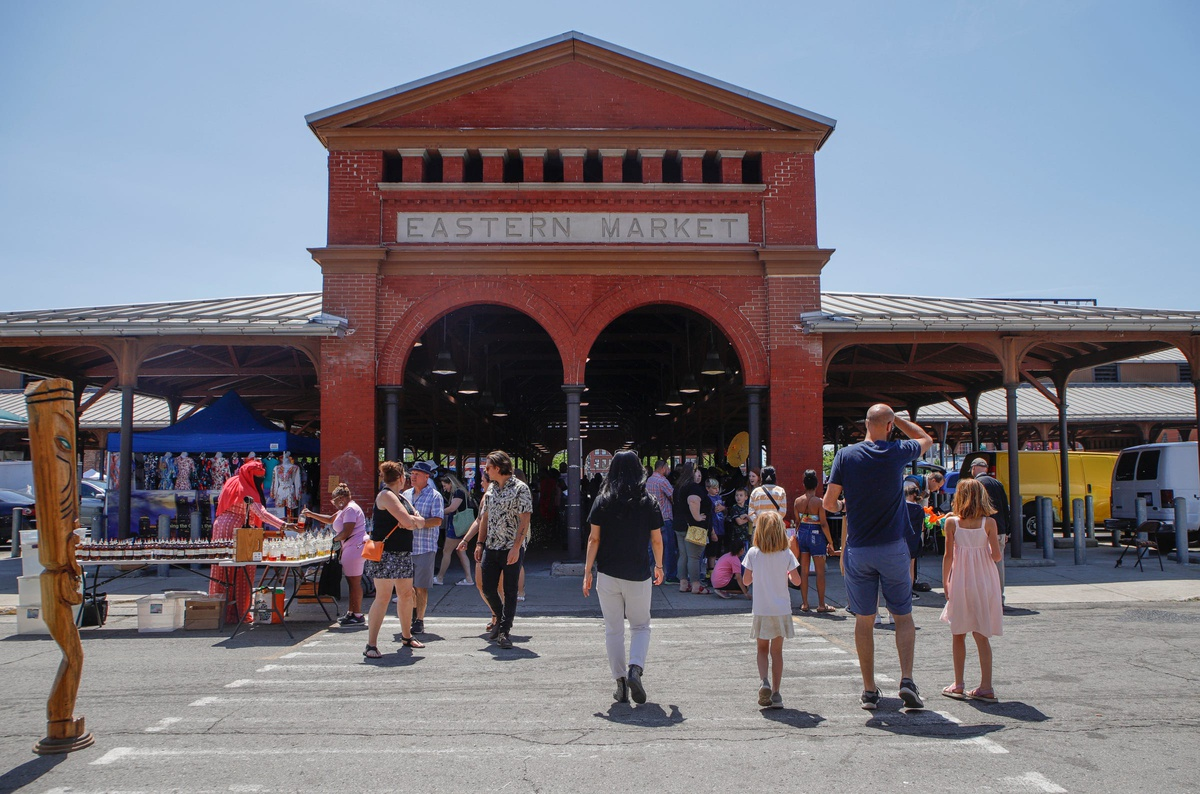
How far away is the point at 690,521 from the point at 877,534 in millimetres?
6281

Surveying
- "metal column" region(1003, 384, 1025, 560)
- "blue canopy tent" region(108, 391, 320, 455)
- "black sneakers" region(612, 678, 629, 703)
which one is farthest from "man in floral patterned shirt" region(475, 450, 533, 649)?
"metal column" region(1003, 384, 1025, 560)

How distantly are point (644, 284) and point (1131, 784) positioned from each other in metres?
11.0

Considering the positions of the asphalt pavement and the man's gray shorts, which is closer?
the asphalt pavement

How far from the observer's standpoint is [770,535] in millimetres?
6320

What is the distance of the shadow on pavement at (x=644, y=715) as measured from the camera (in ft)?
18.4

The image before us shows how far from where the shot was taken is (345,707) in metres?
6.12

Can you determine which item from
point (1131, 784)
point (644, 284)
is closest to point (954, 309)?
point (644, 284)

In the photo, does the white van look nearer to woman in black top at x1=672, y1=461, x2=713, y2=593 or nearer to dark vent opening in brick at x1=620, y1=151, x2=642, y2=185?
woman in black top at x1=672, y1=461, x2=713, y2=593

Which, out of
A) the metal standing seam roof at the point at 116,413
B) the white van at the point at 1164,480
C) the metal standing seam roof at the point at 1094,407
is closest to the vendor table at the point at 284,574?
the white van at the point at 1164,480

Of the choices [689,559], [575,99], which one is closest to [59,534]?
[689,559]

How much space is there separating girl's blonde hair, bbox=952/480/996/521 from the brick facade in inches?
313

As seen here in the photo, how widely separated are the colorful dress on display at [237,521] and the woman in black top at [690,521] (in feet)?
17.0

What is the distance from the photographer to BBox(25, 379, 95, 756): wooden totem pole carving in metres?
5.16

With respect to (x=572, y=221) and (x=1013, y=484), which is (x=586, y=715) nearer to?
(x=572, y=221)
